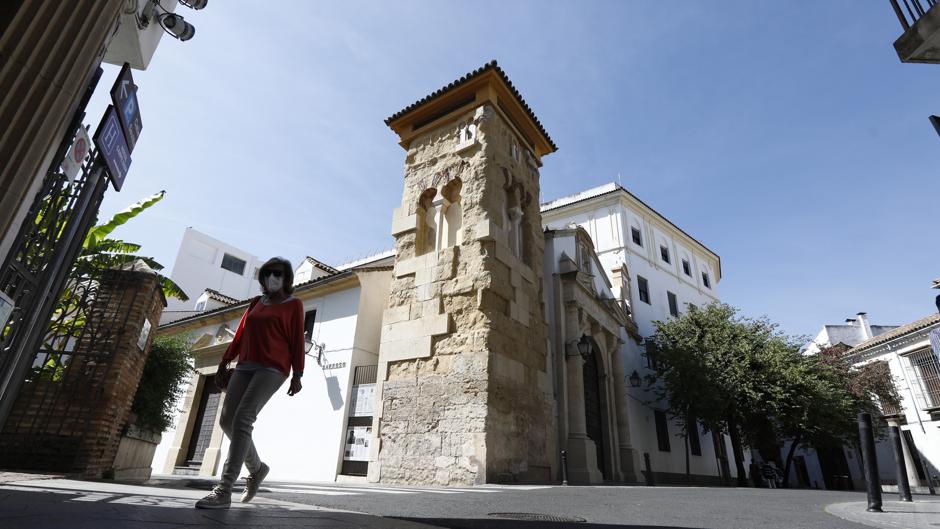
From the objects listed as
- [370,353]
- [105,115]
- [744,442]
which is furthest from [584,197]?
[105,115]

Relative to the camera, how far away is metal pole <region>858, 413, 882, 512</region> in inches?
167

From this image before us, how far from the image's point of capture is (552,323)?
13.2 metres

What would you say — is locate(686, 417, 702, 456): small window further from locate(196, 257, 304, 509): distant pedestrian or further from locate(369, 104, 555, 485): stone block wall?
locate(196, 257, 304, 509): distant pedestrian

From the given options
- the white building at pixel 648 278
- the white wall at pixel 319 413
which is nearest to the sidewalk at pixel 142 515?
the white wall at pixel 319 413

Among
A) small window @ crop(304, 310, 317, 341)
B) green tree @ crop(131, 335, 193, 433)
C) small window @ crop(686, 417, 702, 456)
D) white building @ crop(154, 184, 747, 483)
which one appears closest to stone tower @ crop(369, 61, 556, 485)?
white building @ crop(154, 184, 747, 483)

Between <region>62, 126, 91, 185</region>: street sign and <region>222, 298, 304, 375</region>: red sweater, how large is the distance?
1.62m

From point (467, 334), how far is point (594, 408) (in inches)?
310

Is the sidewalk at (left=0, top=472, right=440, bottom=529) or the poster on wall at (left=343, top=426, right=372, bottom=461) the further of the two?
the poster on wall at (left=343, top=426, right=372, bottom=461)

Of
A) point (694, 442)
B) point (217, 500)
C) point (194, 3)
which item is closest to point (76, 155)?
point (217, 500)

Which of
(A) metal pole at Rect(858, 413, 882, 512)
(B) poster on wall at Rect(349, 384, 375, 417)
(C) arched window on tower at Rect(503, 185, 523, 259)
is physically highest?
(C) arched window on tower at Rect(503, 185, 523, 259)

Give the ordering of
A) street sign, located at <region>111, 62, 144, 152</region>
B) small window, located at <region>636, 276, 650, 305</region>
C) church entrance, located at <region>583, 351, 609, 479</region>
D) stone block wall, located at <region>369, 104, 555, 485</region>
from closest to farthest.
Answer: street sign, located at <region>111, 62, 144, 152</region> → stone block wall, located at <region>369, 104, 555, 485</region> → church entrance, located at <region>583, 351, 609, 479</region> → small window, located at <region>636, 276, 650, 305</region>

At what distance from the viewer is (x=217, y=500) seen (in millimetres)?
2943

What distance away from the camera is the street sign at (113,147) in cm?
383

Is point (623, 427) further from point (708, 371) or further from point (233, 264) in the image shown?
point (233, 264)
